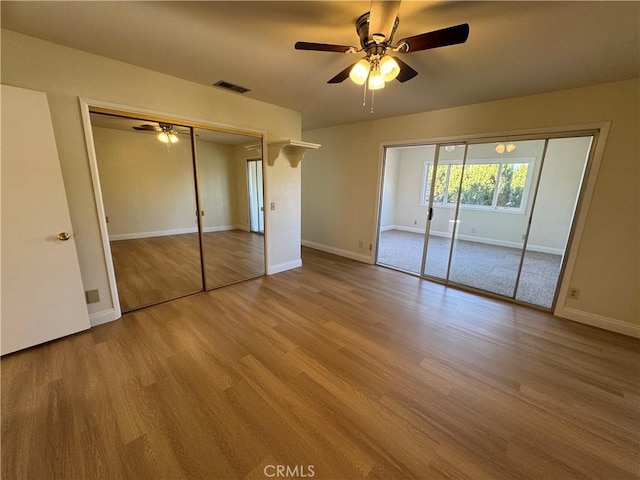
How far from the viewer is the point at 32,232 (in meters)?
2.03

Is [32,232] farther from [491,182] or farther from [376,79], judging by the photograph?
[491,182]

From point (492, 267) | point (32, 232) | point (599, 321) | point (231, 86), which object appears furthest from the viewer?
point (492, 267)

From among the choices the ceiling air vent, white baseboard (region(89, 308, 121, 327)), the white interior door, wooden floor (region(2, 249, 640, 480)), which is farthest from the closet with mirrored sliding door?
wooden floor (region(2, 249, 640, 480))

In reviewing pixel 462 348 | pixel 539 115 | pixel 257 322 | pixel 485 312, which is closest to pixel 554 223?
pixel 539 115

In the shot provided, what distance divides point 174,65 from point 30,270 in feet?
7.26

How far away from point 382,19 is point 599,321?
3699 millimetres

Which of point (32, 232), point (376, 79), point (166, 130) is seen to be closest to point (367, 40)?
point (376, 79)

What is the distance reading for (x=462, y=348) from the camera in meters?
2.28

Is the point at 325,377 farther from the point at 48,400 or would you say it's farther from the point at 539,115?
the point at 539,115

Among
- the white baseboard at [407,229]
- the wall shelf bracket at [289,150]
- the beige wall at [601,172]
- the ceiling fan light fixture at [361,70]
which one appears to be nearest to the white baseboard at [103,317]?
the wall shelf bracket at [289,150]

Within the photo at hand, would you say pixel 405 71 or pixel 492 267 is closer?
pixel 405 71

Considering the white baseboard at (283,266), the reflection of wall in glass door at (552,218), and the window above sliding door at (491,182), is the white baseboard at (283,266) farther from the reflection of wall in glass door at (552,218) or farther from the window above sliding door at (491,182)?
the reflection of wall in glass door at (552,218)

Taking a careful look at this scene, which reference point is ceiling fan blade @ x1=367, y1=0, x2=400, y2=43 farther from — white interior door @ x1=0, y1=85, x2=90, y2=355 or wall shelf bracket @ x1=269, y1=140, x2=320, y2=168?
white interior door @ x1=0, y1=85, x2=90, y2=355

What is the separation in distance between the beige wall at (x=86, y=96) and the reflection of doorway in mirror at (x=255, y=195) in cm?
80
